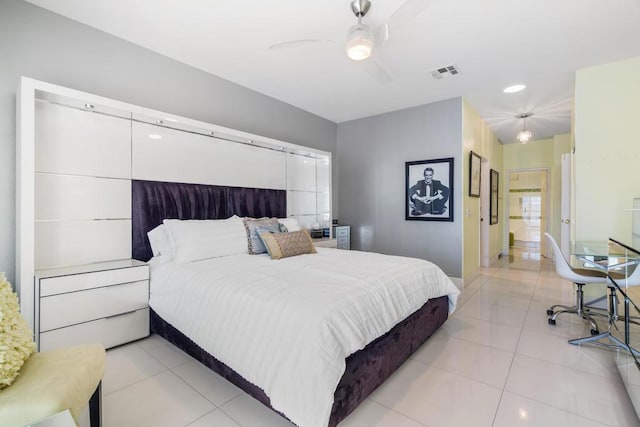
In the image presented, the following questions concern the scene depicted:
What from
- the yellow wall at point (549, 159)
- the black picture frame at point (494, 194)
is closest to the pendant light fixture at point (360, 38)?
the black picture frame at point (494, 194)

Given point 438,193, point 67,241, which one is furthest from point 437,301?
point 67,241

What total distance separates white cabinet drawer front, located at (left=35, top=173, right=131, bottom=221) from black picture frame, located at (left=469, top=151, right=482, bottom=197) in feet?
14.9

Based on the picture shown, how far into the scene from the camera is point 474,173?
185 inches

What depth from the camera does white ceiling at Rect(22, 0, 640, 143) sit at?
7.64 ft

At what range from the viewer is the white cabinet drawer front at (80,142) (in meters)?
2.30

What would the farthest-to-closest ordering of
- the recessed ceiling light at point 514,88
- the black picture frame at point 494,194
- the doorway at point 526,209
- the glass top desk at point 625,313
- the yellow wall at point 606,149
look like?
the doorway at point 526,209 < the black picture frame at point 494,194 < the recessed ceiling light at point 514,88 < the yellow wall at point 606,149 < the glass top desk at point 625,313

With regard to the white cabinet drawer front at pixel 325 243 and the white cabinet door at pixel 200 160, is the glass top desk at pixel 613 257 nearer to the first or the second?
the white cabinet drawer front at pixel 325 243

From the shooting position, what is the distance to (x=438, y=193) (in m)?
4.38

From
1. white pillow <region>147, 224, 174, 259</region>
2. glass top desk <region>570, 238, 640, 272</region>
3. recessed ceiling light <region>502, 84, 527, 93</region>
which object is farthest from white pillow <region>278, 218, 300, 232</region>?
recessed ceiling light <region>502, 84, 527, 93</region>

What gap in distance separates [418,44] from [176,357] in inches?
140

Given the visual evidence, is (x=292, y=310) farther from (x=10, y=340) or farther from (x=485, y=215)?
(x=485, y=215)

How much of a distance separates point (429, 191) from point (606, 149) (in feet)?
6.52

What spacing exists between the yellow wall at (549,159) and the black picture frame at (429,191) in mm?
3795

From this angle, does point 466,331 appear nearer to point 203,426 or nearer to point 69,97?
point 203,426
